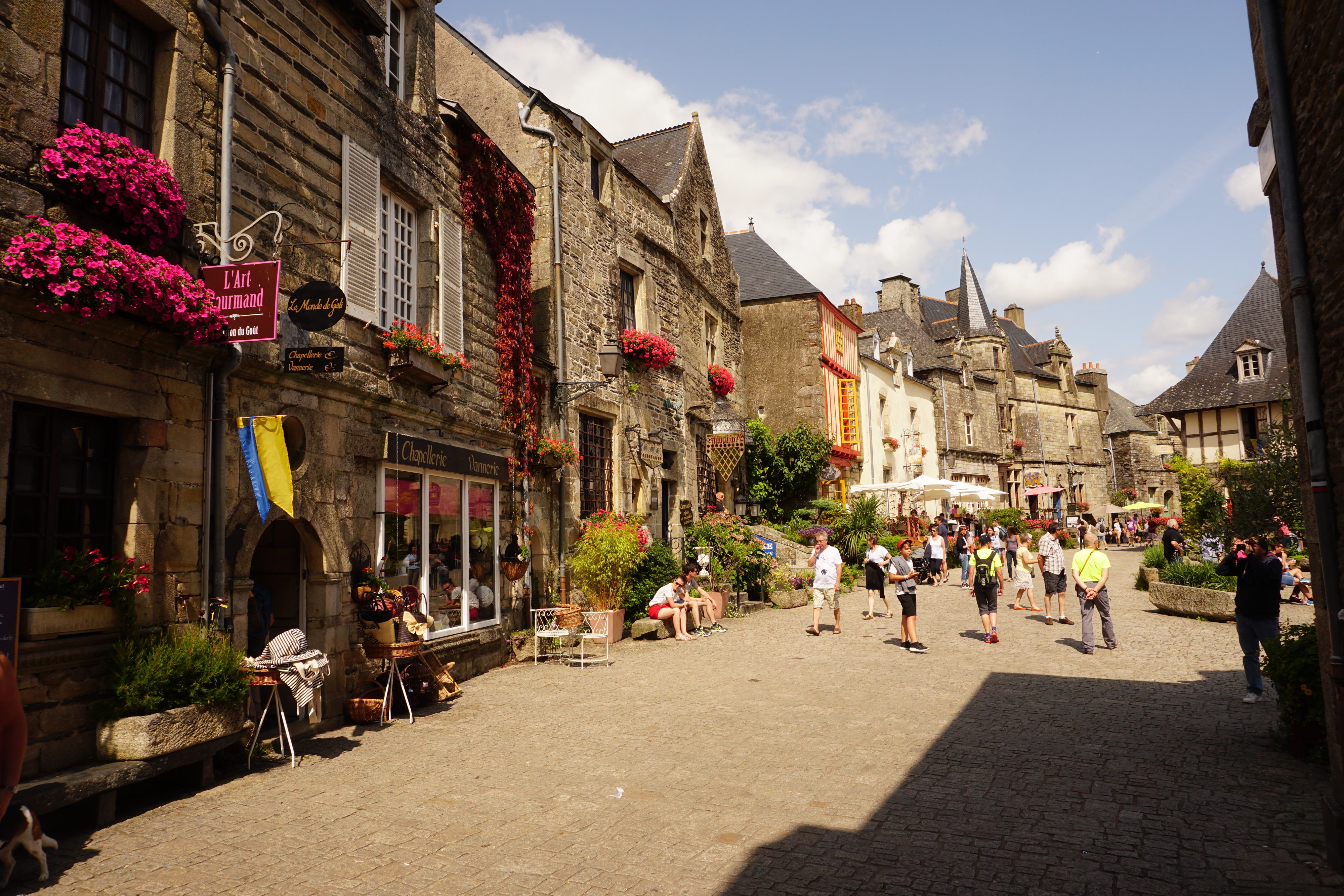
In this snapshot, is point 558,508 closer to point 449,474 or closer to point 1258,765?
point 449,474

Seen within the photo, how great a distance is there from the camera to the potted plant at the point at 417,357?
8.30 metres

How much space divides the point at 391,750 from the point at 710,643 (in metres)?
5.97

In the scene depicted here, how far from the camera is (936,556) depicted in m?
19.2

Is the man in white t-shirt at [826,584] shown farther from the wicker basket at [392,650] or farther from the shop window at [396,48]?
the shop window at [396,48]

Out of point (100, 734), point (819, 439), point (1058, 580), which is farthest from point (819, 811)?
point (819, 439)

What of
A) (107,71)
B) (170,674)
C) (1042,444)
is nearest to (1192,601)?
(170,674)

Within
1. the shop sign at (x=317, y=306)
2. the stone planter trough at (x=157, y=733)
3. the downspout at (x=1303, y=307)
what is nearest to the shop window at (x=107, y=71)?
the shop sign at (x=317, y=306)

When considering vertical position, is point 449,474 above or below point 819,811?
above

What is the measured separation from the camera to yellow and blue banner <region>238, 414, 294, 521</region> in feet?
20.1

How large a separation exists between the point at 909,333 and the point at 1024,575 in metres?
22.6

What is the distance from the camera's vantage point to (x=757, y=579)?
53.2 ft

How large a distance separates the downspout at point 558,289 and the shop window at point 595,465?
31.2 inches

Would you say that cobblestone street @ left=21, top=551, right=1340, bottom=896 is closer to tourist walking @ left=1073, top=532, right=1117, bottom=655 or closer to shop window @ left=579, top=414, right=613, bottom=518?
tourist walking @ left=1073, top=532, right=1117, bottom=655

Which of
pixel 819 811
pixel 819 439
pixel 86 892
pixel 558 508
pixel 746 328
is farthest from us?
pixel 746 328
